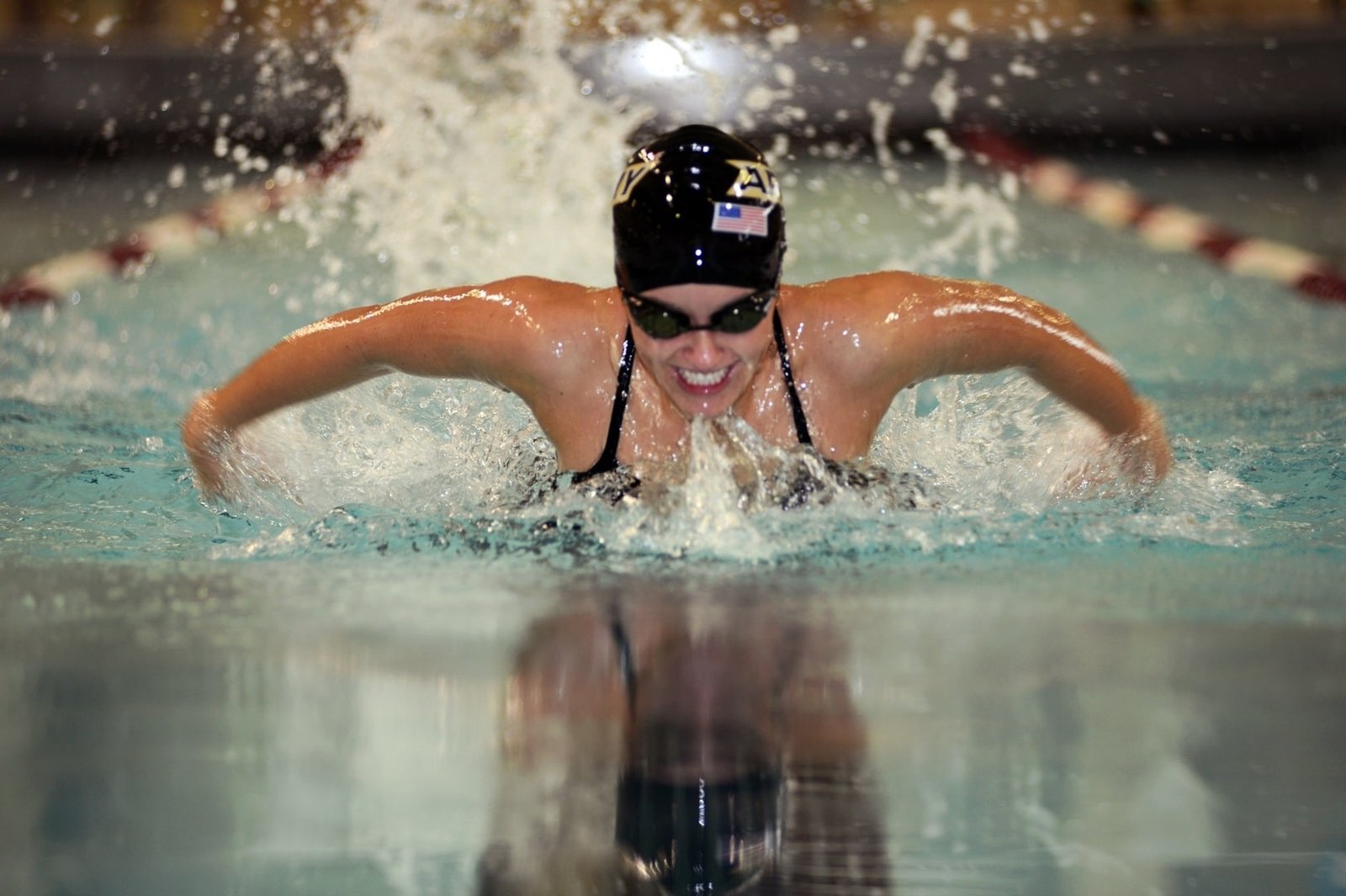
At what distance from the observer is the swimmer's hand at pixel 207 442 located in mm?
2328

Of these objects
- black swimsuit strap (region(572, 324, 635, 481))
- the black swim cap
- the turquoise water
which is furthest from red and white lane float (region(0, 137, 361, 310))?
the black swim cap

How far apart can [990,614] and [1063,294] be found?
11.9 feet

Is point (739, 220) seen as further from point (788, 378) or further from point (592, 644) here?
point (592, 644)

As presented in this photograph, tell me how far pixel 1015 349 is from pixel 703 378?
522 millimetres

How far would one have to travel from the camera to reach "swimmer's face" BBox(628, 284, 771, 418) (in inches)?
79.8

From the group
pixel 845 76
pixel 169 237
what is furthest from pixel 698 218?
pixel 845 76

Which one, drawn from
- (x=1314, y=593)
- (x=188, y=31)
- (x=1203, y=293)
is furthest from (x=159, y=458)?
(x=188, y=31)

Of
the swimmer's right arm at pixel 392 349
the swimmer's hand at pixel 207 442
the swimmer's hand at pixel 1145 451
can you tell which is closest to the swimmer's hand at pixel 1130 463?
the swimmer's hand at pixel 1145 451

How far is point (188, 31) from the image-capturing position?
6.65m

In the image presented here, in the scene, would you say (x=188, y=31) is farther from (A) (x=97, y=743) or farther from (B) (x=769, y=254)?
(A) (x=97, y=743)

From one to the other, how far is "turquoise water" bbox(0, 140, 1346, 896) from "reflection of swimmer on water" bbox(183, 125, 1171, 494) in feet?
0.47

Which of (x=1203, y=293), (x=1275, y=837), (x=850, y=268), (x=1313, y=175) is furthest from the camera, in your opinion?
(x=1313, y=175)

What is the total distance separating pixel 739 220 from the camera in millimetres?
2021

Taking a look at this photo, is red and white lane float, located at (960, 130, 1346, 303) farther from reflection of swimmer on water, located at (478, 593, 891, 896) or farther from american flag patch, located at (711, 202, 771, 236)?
reflection of swimmer on water, located at (478, 593, 891, 896)
